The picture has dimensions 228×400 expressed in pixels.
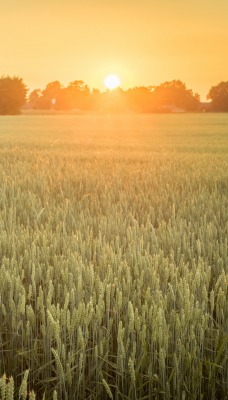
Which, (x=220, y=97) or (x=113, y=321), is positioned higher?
(x=220, y=97)

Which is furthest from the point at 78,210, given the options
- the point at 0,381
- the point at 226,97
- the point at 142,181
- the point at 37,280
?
the point at 226,97

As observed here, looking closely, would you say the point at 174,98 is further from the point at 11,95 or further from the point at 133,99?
→ the point at 11,95

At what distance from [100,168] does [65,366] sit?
5509 mm

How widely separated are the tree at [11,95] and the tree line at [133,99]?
833 cm

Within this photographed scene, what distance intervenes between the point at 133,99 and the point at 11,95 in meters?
23.8

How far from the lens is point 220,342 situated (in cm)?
170

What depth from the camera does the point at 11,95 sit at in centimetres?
6000

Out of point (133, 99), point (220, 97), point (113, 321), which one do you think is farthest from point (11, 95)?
point (113, 321)

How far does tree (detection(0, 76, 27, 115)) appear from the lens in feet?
194

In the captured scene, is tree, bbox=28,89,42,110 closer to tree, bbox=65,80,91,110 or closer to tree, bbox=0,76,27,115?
tree, bbox=65,80,91,110

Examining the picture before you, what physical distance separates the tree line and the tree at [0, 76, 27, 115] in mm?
8327

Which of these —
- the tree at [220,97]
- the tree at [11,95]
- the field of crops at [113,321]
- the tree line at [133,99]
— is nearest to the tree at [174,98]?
the tree line at [133,99]

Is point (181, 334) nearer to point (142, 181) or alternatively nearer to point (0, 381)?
point (0, 381)

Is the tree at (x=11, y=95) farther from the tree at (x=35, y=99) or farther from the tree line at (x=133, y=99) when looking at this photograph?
the tree at (x=35, y=99)
